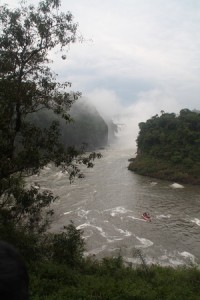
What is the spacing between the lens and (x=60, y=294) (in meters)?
10.4

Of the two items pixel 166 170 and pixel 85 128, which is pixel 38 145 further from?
pixel 85 128

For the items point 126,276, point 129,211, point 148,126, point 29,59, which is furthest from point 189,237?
point 148,126

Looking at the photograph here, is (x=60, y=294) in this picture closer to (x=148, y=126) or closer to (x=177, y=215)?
(x=177, y=215)

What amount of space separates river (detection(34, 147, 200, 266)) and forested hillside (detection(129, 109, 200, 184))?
4.15m

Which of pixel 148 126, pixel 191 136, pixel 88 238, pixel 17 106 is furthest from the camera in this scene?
pixel 148 126

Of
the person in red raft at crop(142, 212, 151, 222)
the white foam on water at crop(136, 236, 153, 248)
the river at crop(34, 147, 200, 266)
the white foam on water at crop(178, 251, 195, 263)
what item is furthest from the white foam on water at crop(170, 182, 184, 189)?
the white foam on water at crop(178, 251, 195, 263)

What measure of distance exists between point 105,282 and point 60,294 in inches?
99.7

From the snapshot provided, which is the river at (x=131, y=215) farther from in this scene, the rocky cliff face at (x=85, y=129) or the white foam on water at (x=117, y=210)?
the rocky cliff face at (x=85, y=129)

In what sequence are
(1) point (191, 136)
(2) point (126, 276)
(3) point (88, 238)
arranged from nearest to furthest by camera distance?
(2) point (126, 276) < (3) point (88, 238) < (1) point (191, 136)

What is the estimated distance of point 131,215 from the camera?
31.0m

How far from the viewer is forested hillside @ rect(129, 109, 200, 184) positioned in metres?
52.0

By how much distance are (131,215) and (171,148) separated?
97.7ft

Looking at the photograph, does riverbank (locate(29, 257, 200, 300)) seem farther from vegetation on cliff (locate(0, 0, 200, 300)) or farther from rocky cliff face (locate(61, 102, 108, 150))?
rocky cliff face (locate(61, 102, 108, 150))

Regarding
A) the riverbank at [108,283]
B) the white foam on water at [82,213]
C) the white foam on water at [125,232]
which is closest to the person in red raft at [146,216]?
the white foam on water at [125,232]
